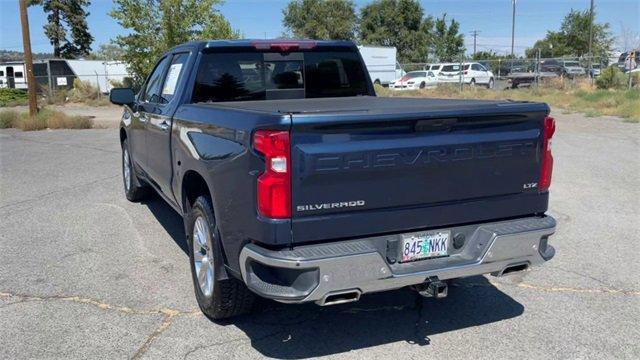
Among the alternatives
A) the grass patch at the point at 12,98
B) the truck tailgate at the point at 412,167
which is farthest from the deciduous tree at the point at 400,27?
the truck tailgate at the point at 412,167

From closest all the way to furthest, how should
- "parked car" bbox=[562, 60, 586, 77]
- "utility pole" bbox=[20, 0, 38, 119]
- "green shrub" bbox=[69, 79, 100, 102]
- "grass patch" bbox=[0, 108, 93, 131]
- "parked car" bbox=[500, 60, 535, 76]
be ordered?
"grass patch" bbox=[0, 108, 93, 131]
"utility pole" bbox=[20, 0, 38, 119]
"green shrub" bbox=[69, 79, 100, 102]
"parked car" bbox=[562, 60, 586, 77]
"parked car" bbox=[500, 60, 535, 76]

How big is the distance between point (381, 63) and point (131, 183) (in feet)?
130

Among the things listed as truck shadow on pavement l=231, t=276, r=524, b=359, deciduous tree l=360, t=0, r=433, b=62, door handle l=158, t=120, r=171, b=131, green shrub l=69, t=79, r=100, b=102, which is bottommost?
truck shadow on pavement l=231, t=276, r=524, b=359

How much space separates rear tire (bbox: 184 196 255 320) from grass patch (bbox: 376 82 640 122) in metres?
16.8

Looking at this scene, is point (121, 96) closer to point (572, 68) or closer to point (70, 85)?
point (70, 85)

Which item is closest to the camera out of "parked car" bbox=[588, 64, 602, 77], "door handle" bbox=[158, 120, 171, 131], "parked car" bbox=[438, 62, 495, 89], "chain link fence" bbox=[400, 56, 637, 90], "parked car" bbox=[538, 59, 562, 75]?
"door handle" bbox=[158, 120, 171, 131]

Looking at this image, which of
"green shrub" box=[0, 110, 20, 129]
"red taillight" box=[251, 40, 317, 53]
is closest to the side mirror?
"red taillight" box=[251, 40, 317, 53]

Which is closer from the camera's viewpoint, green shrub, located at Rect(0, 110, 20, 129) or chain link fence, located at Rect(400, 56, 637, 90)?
green shrub, located at Rect(0, 110, 20, 129)

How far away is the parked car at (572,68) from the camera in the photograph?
38.1 metres

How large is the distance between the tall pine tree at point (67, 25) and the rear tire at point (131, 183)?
56.9 metres

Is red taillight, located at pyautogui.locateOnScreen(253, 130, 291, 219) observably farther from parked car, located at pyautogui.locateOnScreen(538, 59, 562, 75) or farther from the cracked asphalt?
parked car, located at pyautogui.locateOnScreen(538, 59, 562, 75)

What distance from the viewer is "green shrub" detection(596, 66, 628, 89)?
2928cm

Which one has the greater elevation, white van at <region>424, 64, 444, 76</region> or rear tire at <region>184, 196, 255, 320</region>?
white van at <region>424, 64, 444, 76</region>

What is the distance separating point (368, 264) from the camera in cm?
334
